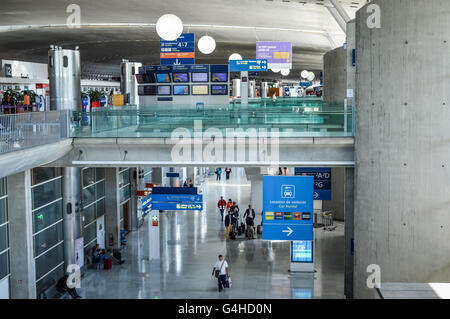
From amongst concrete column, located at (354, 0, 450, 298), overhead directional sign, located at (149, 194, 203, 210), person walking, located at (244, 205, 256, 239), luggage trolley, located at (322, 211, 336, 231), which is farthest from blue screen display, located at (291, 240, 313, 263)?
luggage trolley, located at (322, 211, 336, 231)

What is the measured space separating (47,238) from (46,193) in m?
1.39

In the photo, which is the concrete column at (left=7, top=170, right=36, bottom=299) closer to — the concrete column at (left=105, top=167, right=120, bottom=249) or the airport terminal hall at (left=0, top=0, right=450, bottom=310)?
the airport terminal hall at (left=0, top=0, right=450, bottom=310)

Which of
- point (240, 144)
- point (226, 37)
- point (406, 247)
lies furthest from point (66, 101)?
point (226, 37)

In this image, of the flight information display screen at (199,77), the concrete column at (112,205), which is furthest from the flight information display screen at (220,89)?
the concrete column at (112,205)

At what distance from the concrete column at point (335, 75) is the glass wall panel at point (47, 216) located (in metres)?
14.3

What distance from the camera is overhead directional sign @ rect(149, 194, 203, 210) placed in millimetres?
18625

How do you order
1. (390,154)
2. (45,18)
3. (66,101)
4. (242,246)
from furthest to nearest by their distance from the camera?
(45,18), (242,246), (66,101), (390,154)

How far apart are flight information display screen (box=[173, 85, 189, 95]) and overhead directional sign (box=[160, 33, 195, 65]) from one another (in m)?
1.19

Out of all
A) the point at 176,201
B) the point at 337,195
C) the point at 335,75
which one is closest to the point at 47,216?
the point at 176,201

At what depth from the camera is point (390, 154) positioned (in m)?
13.7

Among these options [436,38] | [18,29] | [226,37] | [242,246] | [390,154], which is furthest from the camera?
[226,37]

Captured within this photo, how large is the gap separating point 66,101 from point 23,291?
6798mm

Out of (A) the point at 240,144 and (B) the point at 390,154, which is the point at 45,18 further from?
(B) the point at 390,154

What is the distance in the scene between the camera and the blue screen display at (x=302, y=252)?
18.6m
